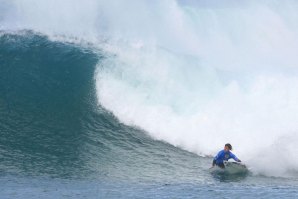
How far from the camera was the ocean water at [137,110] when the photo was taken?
68.5 feet

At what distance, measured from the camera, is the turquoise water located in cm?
1959

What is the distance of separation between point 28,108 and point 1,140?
10.7 feet

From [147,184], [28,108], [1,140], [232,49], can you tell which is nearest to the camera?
[147,184]

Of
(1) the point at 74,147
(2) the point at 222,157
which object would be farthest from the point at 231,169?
(1) the point at 74,147

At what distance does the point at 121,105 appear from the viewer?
28469 mm

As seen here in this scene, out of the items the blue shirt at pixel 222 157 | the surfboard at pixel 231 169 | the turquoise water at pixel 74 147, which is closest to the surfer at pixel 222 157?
the blue shirt at pixel 222 157

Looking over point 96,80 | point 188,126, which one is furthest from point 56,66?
point 188,126

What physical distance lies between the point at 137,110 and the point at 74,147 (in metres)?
4.81

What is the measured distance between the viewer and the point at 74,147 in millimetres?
24203

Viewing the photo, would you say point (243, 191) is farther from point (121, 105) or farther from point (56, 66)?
point (56, 66)

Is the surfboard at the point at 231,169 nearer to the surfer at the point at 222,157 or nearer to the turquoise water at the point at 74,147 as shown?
the surfer at the point at 222,157

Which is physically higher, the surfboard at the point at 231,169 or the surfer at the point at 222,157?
the surfer at the point at 222,157

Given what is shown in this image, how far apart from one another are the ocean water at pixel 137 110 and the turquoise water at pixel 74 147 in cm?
5

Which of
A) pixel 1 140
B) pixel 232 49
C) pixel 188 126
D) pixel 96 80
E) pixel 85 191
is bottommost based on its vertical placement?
pixel 85 191
